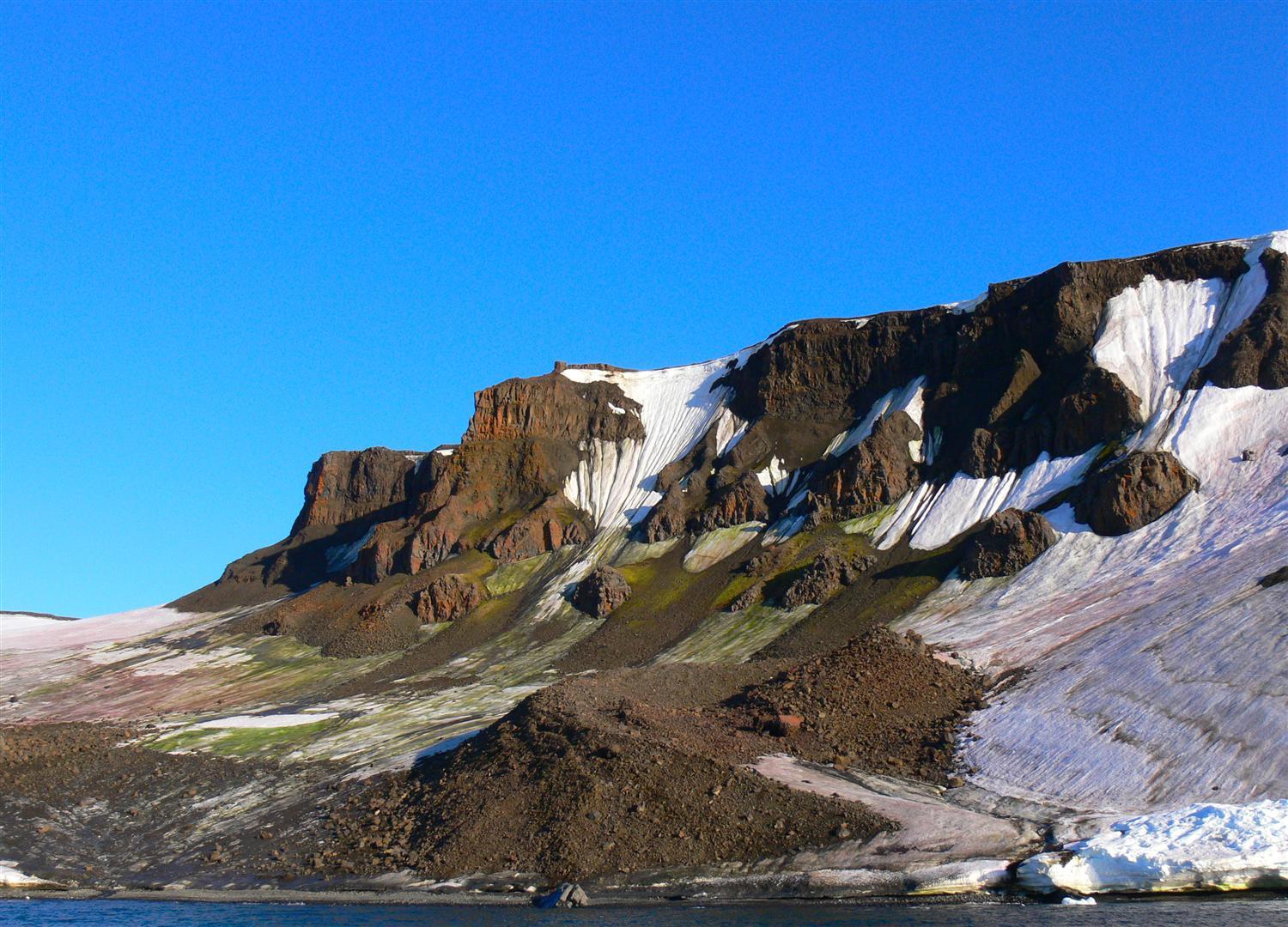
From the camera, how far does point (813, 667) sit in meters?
59.3

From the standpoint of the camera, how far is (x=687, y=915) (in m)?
35.2

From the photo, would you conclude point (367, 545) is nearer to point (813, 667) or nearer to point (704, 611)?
point (704, 611)

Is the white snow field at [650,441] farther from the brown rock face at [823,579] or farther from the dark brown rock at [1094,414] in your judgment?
the dark brown rock at [1094,414]

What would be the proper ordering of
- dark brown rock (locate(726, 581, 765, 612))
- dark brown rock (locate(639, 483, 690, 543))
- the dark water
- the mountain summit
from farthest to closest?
dark brown rock (locate(639, 483, 690, 543)) < dark brown rock (locate(726, 581, 765, 612)) < the mountain summit < the dark water

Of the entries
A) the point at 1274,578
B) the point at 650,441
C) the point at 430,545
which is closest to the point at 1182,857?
the point at 1274,578

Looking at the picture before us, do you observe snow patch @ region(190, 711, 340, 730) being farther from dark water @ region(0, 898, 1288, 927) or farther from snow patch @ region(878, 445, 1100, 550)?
snow patch @ region(878, 445, 1100, 550)

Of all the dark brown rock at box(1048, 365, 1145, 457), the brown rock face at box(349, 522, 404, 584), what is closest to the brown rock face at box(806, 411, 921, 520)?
the dark brown rock at box(1048, 365, 1145, 457)

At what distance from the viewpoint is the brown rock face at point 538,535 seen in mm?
114875

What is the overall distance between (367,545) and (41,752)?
198ft

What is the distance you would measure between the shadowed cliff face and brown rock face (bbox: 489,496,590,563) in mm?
219

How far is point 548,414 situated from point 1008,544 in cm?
6698

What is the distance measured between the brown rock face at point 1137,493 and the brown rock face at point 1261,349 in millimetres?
11030

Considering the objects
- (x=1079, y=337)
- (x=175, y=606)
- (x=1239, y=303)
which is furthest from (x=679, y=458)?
(x=175, y=606)

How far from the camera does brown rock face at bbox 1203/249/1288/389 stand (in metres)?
82.8
